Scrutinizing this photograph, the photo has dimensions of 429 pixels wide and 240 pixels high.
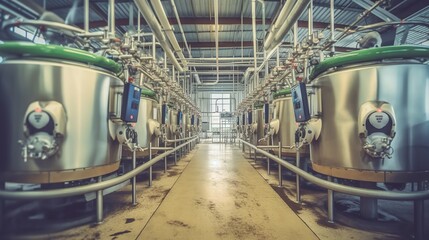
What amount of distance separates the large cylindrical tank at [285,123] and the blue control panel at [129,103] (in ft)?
5.74

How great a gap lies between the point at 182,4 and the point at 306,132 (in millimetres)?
3719

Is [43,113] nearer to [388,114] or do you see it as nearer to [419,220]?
[388,114]

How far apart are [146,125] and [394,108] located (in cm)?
224

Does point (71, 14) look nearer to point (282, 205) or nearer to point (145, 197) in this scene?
point (145, 197)

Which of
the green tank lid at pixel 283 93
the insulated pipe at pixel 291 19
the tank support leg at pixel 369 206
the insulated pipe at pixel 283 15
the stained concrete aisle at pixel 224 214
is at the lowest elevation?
the stained concrete aisle at pixel 224 214

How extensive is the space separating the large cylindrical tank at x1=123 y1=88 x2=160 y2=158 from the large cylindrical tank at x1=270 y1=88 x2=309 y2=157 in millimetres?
1522

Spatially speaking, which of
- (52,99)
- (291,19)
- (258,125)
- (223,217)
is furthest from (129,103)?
(258,125)

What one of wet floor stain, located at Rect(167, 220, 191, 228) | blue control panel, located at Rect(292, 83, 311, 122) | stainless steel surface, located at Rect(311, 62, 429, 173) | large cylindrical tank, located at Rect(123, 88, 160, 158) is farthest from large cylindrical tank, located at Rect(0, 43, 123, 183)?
stainless steel surface, located at Rect(311, 62, 429, 173)

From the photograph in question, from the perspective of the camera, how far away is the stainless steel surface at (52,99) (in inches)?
48.3

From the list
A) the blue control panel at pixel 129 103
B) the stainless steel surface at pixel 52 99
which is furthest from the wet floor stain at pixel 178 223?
the blue control panel at pixel 129 103

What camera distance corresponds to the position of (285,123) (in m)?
2.63

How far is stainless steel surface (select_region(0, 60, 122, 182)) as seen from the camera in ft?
4.02

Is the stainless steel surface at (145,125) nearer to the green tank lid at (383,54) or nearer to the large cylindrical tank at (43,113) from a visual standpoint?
the large cylindrical tank at (43,113)

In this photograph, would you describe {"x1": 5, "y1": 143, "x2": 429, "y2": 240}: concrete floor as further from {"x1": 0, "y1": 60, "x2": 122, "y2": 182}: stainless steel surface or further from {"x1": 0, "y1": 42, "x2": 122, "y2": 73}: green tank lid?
{"x1": 0, "y1": 42, "x2": 122, "y2": 73}: green tank lid
